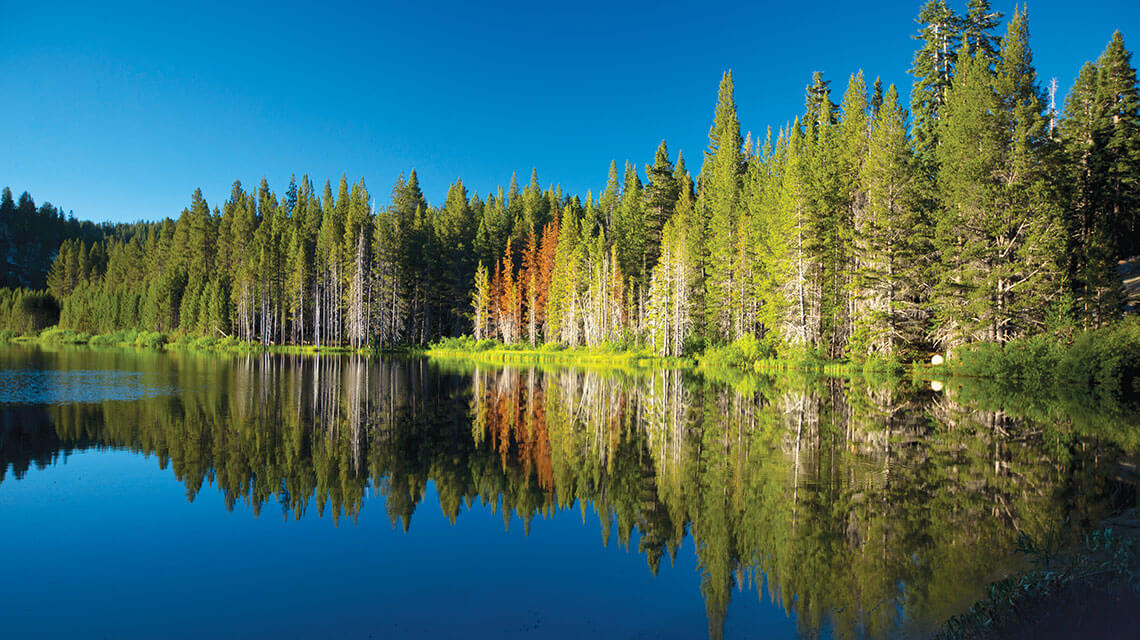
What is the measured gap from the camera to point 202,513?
9.89 m

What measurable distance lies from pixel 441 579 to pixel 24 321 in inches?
4963

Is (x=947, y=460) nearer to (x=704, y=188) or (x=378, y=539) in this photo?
(x=378, y=539)

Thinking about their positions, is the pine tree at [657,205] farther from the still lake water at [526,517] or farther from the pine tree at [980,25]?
the still lake water at [526,517]

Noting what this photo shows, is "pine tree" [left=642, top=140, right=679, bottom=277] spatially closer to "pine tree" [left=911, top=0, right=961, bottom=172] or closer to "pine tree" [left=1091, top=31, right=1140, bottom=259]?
"pine tree" [left=911, top=0, right=961, bottom=172]

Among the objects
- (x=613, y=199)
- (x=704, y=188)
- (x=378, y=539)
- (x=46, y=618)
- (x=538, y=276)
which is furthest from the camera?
(x=613, y=199)

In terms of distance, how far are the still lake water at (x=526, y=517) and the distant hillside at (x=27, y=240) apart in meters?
157

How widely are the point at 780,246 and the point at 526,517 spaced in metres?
39.6

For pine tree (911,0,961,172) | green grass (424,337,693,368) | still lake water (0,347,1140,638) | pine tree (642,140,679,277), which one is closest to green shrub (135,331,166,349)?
green grass (424,337,693,368)

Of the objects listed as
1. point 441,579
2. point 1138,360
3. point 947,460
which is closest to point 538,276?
point 1138,360

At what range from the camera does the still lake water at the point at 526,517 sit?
253 inches

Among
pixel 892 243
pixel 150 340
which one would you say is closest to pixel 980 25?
pixel 892 243

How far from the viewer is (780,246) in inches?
1764

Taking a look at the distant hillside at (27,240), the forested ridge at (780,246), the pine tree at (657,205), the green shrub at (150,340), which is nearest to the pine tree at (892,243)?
the forested ridge at (780,246)

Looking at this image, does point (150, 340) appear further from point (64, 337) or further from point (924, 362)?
point (924, 362)
